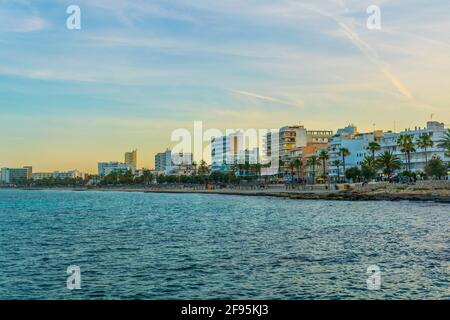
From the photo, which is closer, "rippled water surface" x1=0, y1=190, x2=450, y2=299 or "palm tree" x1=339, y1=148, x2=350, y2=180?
"rippled water surface" x1=0, y1=190, x2=450, y2=299

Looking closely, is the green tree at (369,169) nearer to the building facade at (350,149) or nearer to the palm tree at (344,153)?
the palm tree at (344,153)

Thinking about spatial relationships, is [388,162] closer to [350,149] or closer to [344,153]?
[344,153]

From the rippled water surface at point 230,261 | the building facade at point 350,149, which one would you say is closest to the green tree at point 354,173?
the building facade at point 350,149

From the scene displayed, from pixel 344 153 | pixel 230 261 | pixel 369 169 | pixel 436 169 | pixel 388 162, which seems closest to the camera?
pixel 230 261

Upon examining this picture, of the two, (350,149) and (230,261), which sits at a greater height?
(350,149)

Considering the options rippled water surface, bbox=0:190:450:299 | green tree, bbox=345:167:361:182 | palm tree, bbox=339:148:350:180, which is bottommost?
rippled water surface, bbox=0:190:450:299

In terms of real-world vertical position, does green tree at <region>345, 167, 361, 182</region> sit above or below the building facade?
below

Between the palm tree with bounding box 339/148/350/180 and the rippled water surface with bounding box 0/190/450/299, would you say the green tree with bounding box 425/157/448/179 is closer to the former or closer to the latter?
the palm tree with bounding box 339/148/350/180

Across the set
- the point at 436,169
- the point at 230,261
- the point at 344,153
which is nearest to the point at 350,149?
the point at 344,153

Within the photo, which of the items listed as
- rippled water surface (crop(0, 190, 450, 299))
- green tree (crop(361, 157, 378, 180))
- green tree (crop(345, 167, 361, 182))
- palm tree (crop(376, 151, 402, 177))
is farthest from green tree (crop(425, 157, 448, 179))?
rippled water surface (crop(0, 190, 450, 299))

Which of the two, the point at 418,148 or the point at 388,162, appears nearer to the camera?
the point at 388,162

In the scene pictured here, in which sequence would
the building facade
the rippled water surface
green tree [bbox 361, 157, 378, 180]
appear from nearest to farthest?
1. the rippled water surface
2. green tree [bbox 361, 157, 378, 180]
3. the building facade
